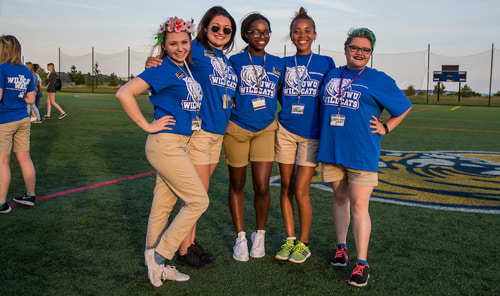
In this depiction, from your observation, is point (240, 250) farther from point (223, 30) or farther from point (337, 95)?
point (223, 30)

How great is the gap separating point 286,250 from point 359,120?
123 cm

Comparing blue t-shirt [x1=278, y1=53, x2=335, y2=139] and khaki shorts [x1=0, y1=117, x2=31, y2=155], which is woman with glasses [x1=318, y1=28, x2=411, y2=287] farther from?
khaki shorts [x1=0, y1=117, x2=31, y2=155]

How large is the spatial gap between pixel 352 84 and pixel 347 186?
33.5 inches

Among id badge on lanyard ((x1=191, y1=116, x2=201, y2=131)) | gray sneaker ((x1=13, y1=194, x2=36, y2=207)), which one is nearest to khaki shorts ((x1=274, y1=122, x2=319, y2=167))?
id badge on lanyard ((x1=191, y1=116, x2=201, y2=131))

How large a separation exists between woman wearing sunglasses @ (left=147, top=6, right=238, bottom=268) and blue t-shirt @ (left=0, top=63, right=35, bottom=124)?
245 cm

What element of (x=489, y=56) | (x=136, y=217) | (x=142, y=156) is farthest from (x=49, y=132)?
(x=489, y=56)

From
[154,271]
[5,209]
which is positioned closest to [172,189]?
[154,271]

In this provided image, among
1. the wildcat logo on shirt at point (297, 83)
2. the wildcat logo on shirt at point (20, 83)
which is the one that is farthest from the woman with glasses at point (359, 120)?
the wildcat logo on shirt at point (20, 83)

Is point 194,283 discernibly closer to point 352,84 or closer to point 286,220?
point 286,220

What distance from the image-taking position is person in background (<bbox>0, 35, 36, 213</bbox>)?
4.69m

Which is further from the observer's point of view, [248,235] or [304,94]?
[248,235]

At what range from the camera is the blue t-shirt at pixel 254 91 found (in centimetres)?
353

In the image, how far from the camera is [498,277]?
3.29 meters

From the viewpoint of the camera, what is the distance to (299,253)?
11.7ft
